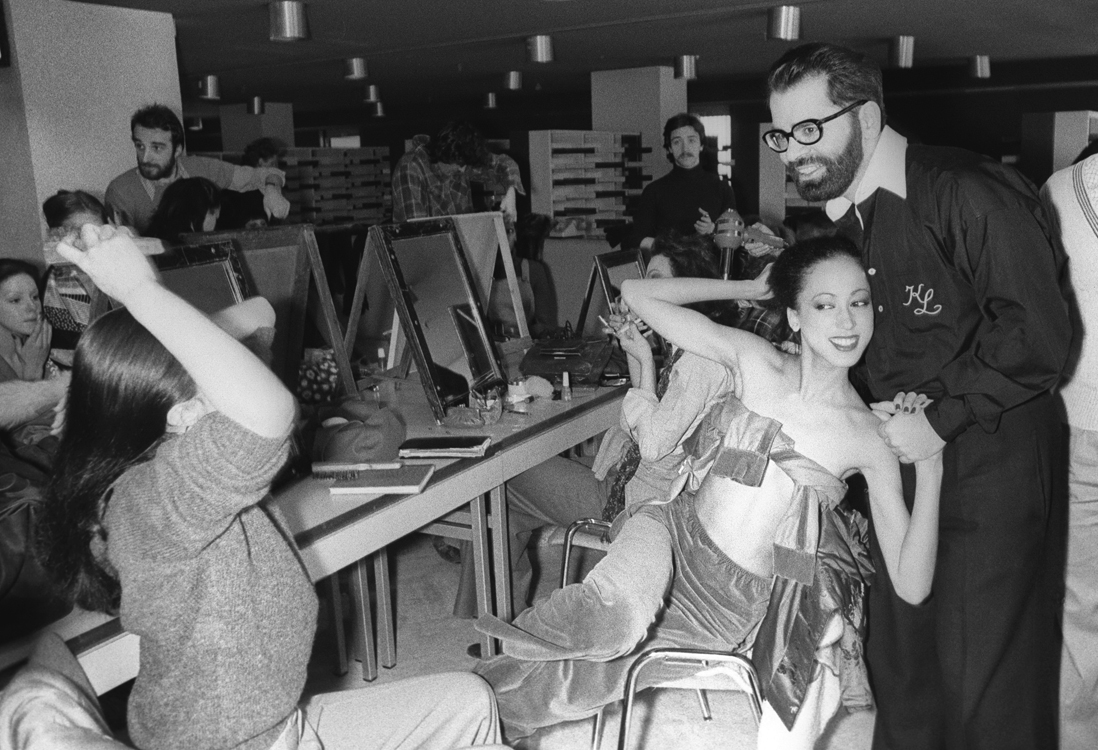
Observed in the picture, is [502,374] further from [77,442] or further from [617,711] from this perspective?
[77,442]

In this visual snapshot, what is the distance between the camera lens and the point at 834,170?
196 cm

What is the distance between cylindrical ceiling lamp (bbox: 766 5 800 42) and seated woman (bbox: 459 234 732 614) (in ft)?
10.9

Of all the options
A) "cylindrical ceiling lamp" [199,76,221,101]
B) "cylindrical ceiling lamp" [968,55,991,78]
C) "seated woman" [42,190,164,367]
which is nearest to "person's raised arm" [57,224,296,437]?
"seated woman" [42,190,164,367]

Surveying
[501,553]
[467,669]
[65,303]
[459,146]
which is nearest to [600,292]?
[459,146]

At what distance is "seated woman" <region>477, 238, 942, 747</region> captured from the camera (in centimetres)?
191

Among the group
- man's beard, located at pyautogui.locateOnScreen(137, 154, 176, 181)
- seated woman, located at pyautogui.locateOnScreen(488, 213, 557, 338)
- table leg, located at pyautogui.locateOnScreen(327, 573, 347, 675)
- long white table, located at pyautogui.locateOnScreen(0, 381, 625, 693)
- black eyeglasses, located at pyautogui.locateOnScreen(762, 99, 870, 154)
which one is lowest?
table leg, located at pyautogui.locateOnScreen(327, 573, 347, 675)

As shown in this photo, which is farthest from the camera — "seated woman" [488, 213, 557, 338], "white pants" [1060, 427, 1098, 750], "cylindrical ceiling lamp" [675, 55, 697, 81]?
"cylindrical ceiling lamp" [675, 55, 697, 81]

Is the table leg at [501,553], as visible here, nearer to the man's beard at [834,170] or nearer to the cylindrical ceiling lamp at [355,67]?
the man's beard at [834,170]

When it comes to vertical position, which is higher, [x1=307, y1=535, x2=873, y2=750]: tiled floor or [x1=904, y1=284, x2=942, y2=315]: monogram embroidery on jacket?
[x1=904, y1=284, x2=942, y2=315]: monogram embroidery on jacket

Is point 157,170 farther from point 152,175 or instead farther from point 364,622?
point 364,622

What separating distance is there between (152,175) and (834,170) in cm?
306

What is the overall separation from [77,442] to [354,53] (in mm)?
7376

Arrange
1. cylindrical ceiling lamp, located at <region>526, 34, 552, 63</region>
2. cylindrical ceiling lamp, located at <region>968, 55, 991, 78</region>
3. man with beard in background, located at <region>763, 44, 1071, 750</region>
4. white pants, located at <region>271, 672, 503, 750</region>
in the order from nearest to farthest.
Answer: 1. white pants, located at <region>271, 672, 503, 750</region>
2. man with beard in background, located at <region>763, 44, 1071, 750</region>
3. cylindrical ceiling lamp, located at <region>526, 34, 552, 63</region>
4. cylindrical ceiling lamp, located at <region>968, 55, 991, 78</region>

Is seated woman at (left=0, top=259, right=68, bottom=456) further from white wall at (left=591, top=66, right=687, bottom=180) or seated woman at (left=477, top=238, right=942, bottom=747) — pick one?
white wall at (left=591, top=66, right=687, bottom=180)
